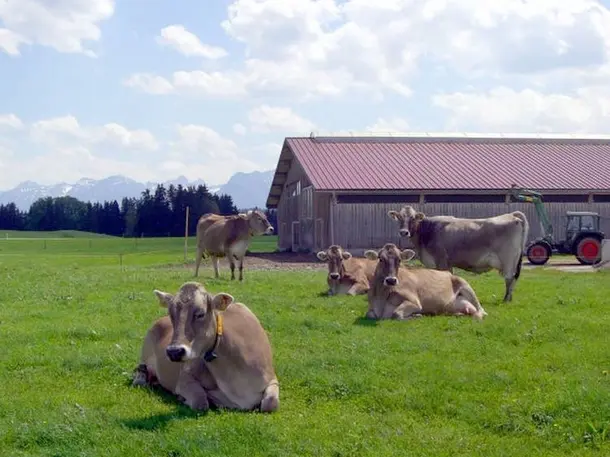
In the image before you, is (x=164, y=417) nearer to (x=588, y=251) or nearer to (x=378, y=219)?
(x=588, y=251)

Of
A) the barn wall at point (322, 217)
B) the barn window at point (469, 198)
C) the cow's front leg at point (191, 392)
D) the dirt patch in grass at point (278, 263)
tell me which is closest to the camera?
the cow's front leg at point (191, 392)

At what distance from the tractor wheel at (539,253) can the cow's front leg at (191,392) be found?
26.3 m

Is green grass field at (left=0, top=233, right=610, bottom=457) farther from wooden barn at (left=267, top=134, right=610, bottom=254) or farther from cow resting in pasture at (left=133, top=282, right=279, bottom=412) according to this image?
wooden barn at (left=267, top=134, right=610, bottom=254)

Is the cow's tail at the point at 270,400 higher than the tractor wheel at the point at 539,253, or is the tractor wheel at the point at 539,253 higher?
the tractor wheel at the point at 539,253

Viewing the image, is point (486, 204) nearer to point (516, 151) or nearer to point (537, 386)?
point (516, 151)

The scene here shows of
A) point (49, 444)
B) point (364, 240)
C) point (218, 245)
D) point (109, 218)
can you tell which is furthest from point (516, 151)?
point (109, 218)

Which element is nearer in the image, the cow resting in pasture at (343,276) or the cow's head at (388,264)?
the cow's head at (388,264)

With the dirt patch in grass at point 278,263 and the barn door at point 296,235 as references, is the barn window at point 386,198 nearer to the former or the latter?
the dirt patch in grass at point 278,263

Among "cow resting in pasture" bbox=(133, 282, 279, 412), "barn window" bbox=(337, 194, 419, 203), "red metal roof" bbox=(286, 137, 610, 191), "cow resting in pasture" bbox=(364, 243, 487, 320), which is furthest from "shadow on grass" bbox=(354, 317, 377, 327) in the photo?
"barn window" bbox=(337, 194, 419, 203)

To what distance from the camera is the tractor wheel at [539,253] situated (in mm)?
33031

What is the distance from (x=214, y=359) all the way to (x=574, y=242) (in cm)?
2827

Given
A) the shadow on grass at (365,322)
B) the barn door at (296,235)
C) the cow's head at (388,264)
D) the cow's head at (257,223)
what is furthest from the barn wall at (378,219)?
the shadow on grass at (365,322)

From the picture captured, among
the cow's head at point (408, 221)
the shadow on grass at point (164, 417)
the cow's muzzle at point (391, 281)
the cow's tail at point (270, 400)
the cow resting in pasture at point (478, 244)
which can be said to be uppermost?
the cow's head at point (408, 221)

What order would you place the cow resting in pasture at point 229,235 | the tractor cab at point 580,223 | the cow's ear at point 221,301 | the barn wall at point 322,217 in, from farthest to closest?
1. the barn wall at point 322,217
2. the tractor cab at point 580,223
3. the cow resting in pasture at point 229,235
4. the cow's ear at point 221,301
